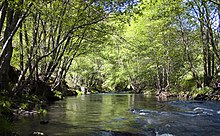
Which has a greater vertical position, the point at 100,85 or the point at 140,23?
the point at 140,23

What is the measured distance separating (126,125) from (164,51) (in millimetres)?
26553

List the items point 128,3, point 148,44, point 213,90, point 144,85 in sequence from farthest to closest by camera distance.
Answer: point 144,85
point 148,44
point 213,90
point 128,3

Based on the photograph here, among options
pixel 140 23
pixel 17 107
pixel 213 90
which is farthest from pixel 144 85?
pixel 17 107

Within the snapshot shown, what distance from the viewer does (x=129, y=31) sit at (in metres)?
37.8

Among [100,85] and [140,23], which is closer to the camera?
[140,23]

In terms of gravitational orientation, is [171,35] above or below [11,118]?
above

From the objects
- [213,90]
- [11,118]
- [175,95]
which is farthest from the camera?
[175,95]

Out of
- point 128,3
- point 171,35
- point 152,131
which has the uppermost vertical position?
point 171,35

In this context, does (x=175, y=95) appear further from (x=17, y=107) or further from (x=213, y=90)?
(x=17, y=107)

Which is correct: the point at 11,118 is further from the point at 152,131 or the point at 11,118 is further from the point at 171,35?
the point at 171,35

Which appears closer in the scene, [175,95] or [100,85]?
[175,95]

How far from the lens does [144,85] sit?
55.7 metres

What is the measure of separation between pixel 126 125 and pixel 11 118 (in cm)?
496

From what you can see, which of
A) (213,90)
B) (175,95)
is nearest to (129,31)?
(175,95)
